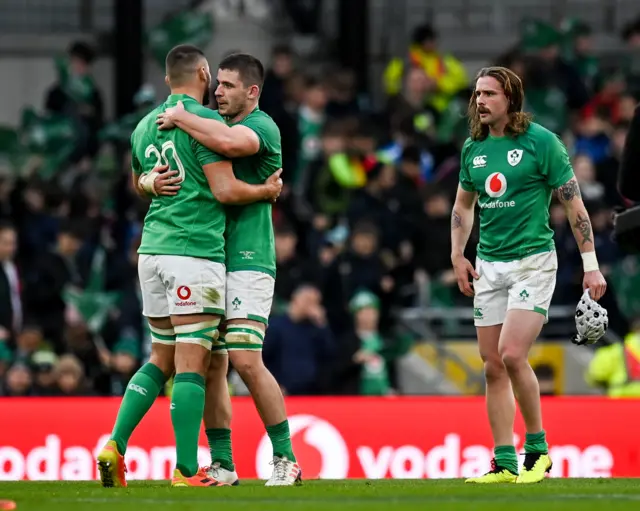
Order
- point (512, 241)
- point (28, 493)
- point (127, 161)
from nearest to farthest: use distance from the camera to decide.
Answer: point (28, 493) < point (512, 241) < point (127, 161)

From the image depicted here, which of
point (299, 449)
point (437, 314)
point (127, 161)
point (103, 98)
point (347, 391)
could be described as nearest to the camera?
Answer: point (299, 449)

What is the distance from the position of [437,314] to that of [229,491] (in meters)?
8.10

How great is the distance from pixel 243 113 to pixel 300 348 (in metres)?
5.91

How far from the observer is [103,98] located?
2111 cm

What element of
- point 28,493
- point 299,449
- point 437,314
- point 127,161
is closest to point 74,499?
point 28,493

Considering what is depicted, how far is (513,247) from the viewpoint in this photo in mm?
9688

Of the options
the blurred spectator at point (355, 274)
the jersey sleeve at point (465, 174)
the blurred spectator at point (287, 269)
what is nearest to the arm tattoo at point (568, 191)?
the jersey sleeve at point (465, 174)

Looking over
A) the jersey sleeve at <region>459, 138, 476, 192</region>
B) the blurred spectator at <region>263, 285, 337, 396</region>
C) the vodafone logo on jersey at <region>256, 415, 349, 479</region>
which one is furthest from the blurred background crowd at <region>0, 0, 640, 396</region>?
the jersey sleeve at <region>459, 138, 476, 192</region>

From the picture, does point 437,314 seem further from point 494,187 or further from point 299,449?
point 494,187

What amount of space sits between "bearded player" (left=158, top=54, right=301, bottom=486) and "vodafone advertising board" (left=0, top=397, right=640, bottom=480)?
3.28 m

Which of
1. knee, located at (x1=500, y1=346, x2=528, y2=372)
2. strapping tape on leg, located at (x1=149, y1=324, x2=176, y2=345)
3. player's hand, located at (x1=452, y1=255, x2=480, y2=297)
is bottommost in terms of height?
knee, located at (x1=500, y1=346, x2=528, y2=372)

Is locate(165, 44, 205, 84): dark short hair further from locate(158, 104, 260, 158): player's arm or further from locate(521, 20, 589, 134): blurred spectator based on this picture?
locate(521, 20, 589, 134): blurred spectator

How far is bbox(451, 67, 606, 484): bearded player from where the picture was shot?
379 inches

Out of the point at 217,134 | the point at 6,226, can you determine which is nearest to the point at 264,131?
the point at 217,134
